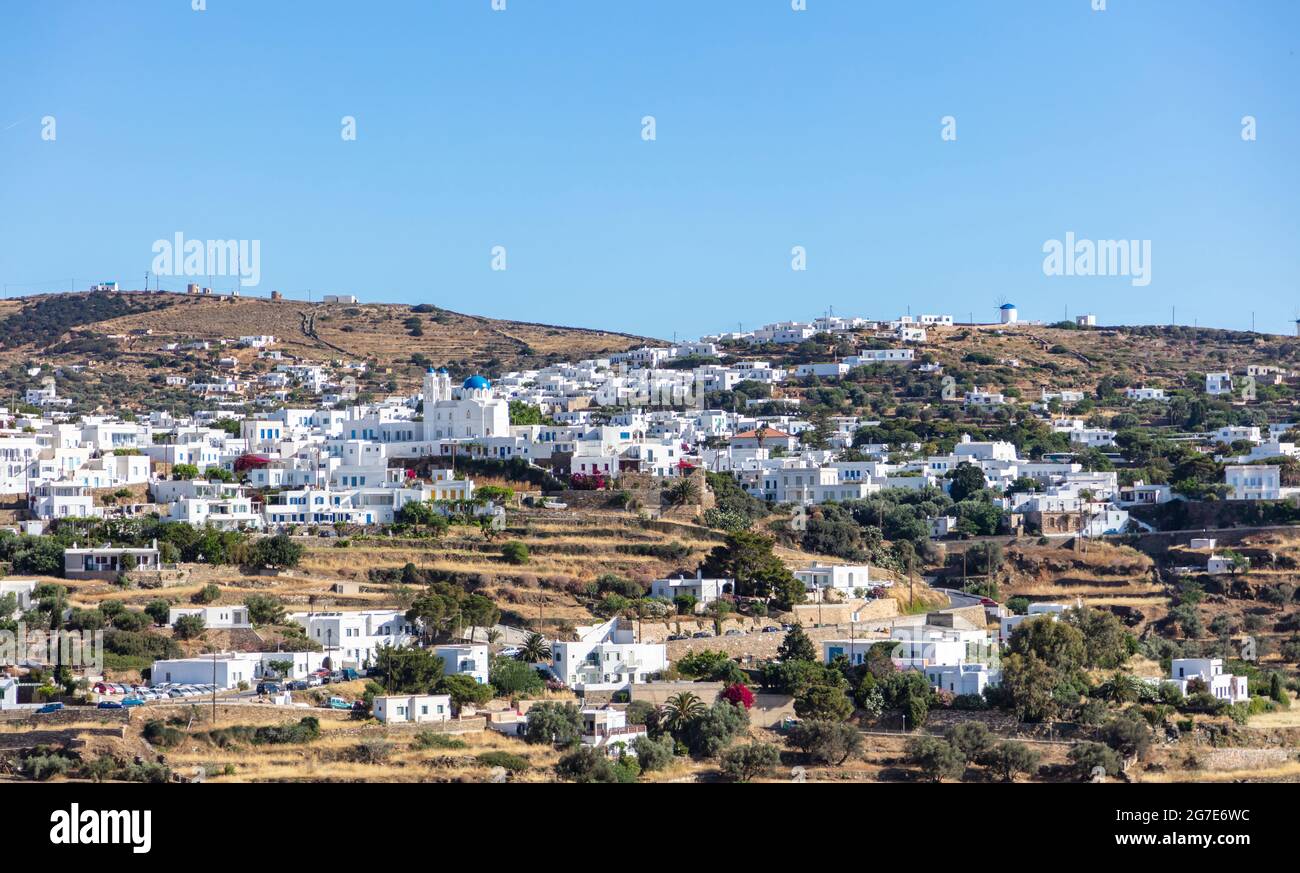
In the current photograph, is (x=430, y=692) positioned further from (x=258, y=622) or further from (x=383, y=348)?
(x=383, y=348)

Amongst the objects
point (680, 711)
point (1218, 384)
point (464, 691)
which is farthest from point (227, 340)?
point (680, 711)

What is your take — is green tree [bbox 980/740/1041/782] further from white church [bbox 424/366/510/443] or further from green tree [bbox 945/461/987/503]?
green tree [bbox 945/461/987/503]

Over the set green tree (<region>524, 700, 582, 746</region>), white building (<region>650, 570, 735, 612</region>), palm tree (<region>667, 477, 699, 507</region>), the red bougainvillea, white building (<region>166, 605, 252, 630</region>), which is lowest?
green tree (<region>524, 700, 582, 746</region>)

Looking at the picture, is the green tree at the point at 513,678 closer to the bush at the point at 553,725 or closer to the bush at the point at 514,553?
the bush at the point at 553,725

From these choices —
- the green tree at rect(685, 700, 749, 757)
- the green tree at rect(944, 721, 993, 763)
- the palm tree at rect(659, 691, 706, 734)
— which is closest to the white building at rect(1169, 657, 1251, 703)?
the green tree at rect(944, 721, 993, 763)

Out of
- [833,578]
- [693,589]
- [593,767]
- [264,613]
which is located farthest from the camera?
[833,578]

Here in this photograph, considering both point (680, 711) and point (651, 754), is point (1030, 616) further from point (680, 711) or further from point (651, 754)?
point (651, 754)
